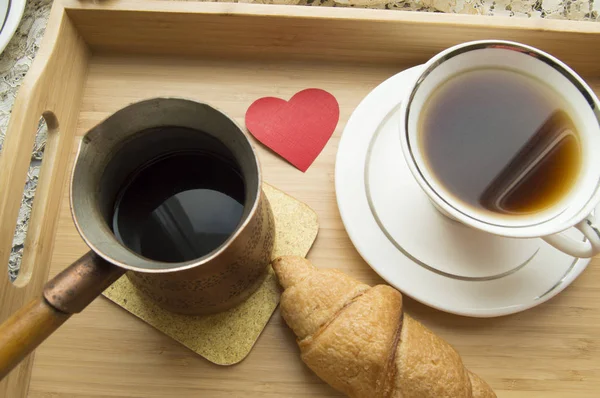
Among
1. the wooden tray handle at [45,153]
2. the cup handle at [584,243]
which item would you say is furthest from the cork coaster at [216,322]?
the cup handle at [584,243]

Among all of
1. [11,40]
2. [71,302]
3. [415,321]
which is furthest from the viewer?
[11,40]

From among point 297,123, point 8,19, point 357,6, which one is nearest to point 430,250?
point 297,123

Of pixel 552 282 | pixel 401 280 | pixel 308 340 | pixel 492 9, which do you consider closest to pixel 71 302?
pixel 308 340

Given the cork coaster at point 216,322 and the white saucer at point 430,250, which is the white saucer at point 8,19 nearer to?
the cork coaster at point 216,322

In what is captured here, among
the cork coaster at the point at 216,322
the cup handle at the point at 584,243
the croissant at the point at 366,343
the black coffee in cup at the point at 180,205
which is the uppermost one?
the cup handle at the point at 584,243

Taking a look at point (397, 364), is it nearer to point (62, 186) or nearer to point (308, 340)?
point (308, 340)

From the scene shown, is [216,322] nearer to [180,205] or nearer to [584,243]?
[180,205]

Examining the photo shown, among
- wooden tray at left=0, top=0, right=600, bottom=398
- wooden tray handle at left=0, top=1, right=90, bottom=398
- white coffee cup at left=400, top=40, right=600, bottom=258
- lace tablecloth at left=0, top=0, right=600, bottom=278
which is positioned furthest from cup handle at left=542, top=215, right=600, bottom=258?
wooden tray handle at left=0, top=1, right=90, bottom=398

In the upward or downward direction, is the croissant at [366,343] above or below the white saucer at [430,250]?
below
